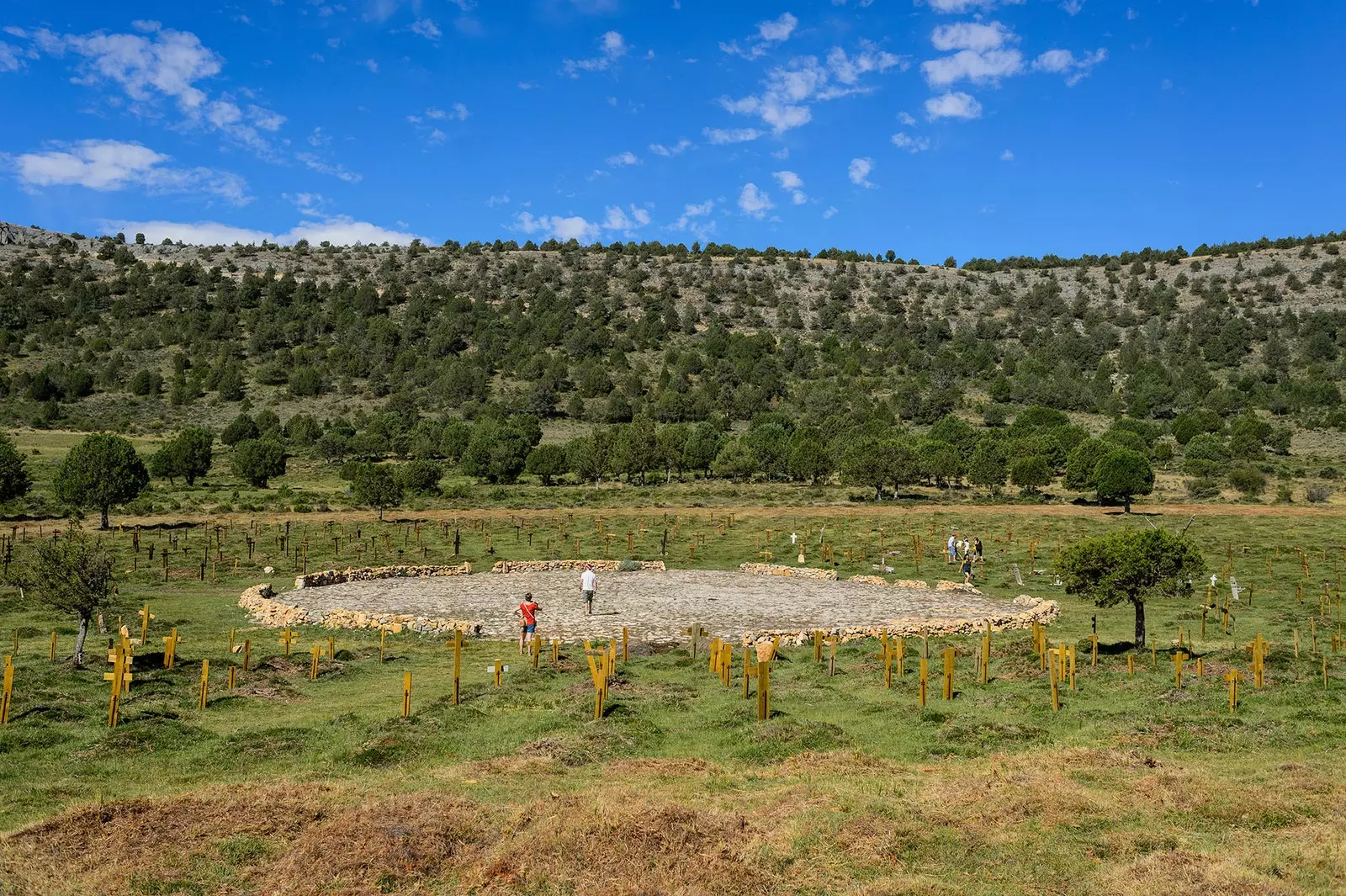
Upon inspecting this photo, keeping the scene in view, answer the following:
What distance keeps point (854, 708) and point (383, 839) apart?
9496 millimetres

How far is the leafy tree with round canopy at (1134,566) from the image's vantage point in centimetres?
2081

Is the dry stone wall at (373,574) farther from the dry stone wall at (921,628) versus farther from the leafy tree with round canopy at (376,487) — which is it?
the leafy tree with round canopy at (376,487)

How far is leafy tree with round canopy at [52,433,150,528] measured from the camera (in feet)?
163

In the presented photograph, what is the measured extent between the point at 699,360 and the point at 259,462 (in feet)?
218

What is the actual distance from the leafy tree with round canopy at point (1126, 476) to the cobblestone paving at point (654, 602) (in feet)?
98.3

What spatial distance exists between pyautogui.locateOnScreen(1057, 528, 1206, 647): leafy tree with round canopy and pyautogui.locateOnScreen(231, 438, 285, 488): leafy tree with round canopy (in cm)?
6707

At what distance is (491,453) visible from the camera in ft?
259

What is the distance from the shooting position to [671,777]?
12.0 meters

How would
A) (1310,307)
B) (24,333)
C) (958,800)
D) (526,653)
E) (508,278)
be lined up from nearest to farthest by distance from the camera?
(958,800) < (526,653) < (24,333) < (1310,307) < (508,278)

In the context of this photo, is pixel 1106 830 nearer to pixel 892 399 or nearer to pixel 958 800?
pixel 958 800

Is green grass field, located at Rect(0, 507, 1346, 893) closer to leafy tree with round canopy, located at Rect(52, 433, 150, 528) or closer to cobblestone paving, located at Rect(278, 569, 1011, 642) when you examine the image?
cobblestone paving, located at Rect(278, 569, 1011, 642)

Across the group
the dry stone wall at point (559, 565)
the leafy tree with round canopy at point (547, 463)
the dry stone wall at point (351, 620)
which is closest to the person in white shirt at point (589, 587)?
the dry stone wall at point (351, 620)

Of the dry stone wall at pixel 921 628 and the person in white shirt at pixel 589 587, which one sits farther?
the person in white shirt at pixel 589 587

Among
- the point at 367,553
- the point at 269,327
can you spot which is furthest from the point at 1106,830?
the point at 269,327
